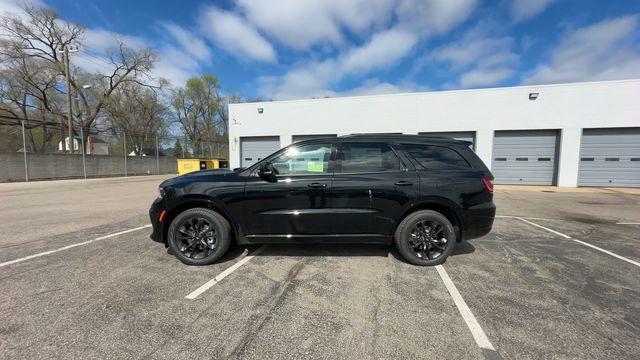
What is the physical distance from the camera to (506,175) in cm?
1587

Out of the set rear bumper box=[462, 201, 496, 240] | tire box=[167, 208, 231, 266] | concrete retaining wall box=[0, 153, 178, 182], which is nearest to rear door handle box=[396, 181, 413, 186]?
rear bumper box=[462, 201, 496, 240]

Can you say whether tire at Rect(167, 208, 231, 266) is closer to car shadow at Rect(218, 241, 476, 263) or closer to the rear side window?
car shadow at Rect(218, 241, 476, 263)

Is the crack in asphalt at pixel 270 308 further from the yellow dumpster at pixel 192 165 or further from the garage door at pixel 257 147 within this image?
the yellow dumpster at pixel 192 165

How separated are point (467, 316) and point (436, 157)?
2.12 metres

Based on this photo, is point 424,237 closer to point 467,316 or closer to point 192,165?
point 467,316

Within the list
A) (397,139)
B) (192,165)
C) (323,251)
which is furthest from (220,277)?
(192,165)

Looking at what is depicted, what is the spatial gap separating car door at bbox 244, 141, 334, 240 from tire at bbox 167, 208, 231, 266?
382 mm

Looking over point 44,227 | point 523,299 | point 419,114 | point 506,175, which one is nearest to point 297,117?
point 419,114

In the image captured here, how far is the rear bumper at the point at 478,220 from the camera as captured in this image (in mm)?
3934

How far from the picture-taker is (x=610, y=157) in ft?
47.9

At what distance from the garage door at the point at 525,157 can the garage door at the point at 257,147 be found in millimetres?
13345

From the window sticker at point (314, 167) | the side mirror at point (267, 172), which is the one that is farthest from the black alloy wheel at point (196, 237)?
the window sticker at point (314, 167)

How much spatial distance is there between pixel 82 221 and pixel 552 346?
846 centimetres

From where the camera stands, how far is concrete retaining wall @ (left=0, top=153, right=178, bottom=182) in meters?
17.9
